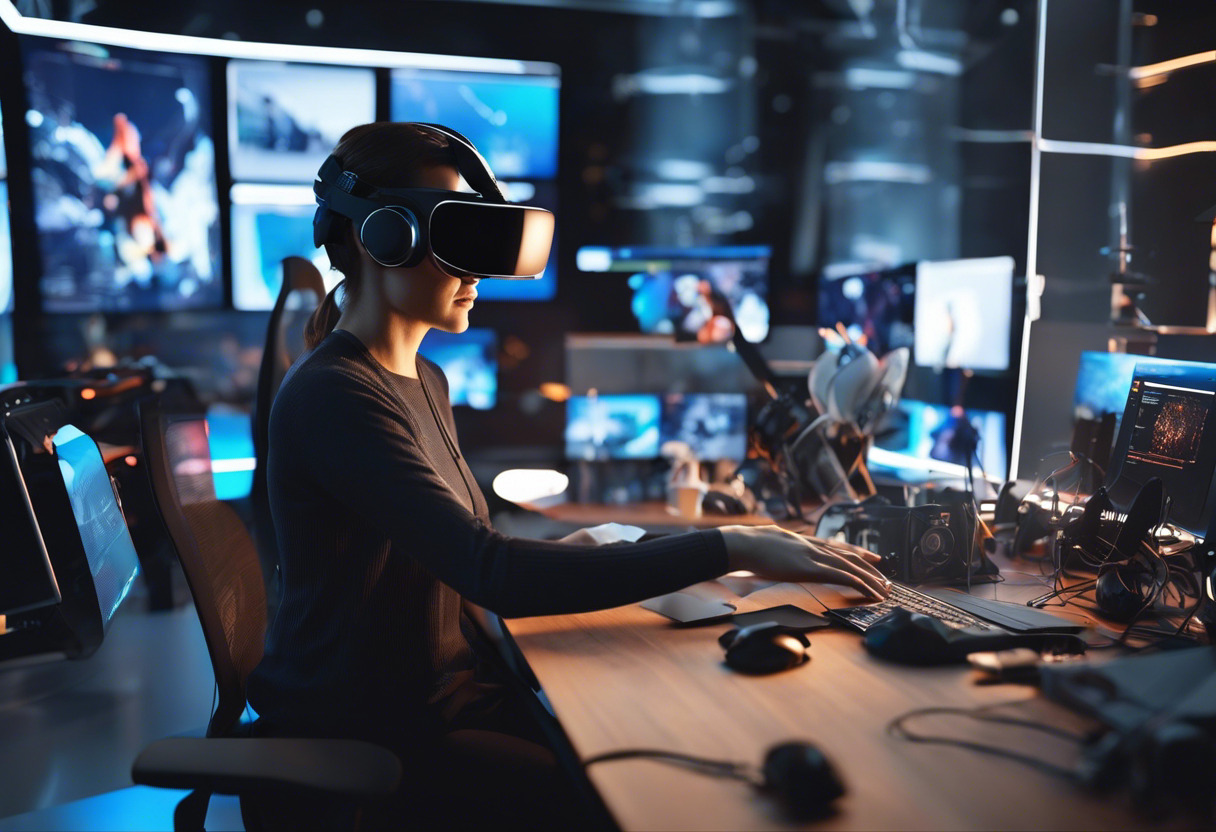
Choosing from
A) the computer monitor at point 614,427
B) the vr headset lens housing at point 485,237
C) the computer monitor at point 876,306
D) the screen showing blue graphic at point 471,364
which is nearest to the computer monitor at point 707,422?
the computer monitor at point 614,427

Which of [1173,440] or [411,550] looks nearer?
[411,550]

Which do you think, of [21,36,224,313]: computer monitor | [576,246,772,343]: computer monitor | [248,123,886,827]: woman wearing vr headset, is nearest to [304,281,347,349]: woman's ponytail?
[248,123,886,827]: woman wearing vr headset

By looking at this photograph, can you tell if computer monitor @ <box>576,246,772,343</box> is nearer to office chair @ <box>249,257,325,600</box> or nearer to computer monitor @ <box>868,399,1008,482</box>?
computer monitor @ <box>868,399,1008,482</box>

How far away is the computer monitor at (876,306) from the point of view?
212 cm

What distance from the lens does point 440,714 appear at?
3.47 feet

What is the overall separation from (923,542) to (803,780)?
702mm

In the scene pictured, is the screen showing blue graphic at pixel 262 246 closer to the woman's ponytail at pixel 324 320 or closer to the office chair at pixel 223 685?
the woman's ponytail at pixel 324 320

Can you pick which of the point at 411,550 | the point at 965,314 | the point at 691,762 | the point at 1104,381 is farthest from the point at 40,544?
the point at 1104,381

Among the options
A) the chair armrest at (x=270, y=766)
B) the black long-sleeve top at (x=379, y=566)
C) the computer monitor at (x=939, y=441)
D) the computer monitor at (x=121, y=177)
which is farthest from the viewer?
the computer monitor at (x=121, y=177)

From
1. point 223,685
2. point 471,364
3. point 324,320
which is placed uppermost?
point 324,320

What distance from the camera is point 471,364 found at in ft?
10.8

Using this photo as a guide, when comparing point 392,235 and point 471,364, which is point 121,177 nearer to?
point 471,364

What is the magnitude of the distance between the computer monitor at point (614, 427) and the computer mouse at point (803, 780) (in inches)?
87.5

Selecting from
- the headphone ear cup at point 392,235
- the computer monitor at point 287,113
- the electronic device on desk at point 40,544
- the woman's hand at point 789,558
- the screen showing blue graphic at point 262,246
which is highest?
the computer monitor at point 287,113
